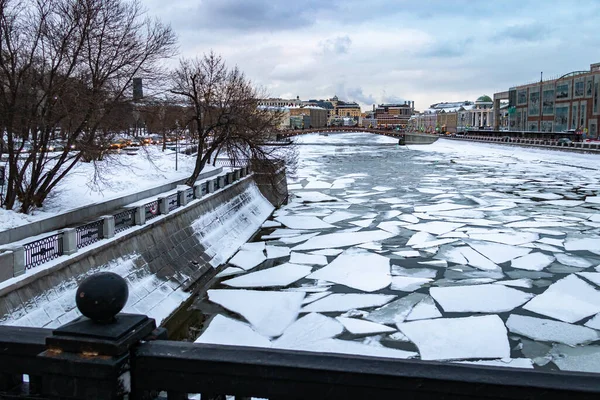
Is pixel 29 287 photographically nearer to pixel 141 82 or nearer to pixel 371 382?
pixel 371 382

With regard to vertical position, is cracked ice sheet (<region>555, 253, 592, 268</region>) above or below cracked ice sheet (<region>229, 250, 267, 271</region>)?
above

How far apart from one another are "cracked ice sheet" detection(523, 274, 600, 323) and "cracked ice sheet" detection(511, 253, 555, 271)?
4.44 ft

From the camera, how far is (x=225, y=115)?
25.2m

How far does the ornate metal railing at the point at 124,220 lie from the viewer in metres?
13.3

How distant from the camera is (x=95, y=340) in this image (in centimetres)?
276

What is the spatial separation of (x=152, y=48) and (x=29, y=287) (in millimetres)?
12410

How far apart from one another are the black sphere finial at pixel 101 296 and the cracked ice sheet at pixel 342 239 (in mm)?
14992

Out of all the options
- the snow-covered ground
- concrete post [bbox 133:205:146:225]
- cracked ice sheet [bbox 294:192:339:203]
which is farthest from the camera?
Answer: cracked ice sheet [bbox 294:192:339:203]

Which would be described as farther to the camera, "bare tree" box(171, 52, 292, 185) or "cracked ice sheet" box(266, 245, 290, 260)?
"bare tree" box(171, 52, 292, 185)

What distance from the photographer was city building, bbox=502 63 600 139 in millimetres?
78312

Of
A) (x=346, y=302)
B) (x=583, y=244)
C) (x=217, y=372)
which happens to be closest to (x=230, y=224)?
(x=346, y=302)

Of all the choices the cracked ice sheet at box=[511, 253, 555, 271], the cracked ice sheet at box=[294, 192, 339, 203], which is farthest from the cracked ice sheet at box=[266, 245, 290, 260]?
the cracked ice sheet at box=[294, 192, 339, 203]

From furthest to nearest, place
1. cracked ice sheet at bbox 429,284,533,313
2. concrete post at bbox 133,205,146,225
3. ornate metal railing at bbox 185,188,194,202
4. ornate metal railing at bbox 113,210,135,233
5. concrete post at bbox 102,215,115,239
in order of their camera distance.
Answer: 1. ornate metal railing at bbox 185,188,194,202
2. concrete post at bbox 133,205,146,225
3. ornate metal railing at bbox 113,210,135,233
4. concrete post at bbox 102,215,115,239
5. cracked ice sheet at bbox 429,284,533,313

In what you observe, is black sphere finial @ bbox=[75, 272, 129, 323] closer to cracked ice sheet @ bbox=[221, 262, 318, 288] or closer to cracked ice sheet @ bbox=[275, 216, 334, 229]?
cracked ice sheet @ bbox=[221, 262, 318, 288]
